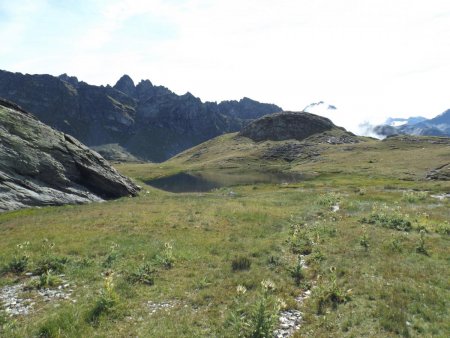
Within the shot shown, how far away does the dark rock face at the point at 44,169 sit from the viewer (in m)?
47.2

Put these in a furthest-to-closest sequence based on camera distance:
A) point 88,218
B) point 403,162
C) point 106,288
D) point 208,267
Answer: point 403,162
point 88,218
point 208,267
point 106,288

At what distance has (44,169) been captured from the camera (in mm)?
51438

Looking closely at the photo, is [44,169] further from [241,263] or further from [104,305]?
[104,305]

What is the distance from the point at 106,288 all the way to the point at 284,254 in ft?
38.0

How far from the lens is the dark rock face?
47.2 meters

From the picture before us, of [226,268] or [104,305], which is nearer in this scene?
[104,305]

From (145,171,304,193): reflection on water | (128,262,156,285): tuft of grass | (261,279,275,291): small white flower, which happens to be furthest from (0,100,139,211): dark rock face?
(145,171,304,193): reflection on water

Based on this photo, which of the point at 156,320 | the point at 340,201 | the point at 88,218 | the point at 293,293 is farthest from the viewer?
the point at 340,201

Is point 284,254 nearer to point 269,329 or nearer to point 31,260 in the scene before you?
point 269,329

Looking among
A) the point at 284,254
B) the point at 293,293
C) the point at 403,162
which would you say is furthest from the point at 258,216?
the point at 403,162

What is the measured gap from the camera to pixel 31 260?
20469 millimetres

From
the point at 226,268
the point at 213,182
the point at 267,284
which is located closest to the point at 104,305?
the point at 267,284

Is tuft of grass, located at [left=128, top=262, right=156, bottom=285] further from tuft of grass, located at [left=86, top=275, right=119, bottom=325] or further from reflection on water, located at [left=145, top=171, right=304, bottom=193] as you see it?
reflection on water, located at [left=145, top=171, right=304, bottom=193]

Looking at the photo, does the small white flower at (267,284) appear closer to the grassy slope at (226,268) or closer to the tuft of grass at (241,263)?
the grassy slope at (226,268)
